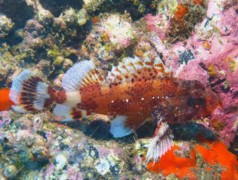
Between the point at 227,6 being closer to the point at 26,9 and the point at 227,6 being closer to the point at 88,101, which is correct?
the point at 88,101

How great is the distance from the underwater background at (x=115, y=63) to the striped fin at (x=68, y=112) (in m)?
0.17

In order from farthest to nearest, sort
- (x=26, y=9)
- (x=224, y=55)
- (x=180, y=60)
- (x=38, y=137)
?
(x=26, y=9) < (x=180, y=60) < (x=224, y=55) < (x=38, y=137)

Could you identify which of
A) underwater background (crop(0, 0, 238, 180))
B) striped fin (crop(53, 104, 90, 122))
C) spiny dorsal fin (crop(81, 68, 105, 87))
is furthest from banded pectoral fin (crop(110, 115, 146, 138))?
spiny dorsal fin (crop(81, 68, 105, 87))

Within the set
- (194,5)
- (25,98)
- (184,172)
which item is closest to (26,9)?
(25,98)

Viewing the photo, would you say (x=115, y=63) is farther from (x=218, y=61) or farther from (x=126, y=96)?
(x=218, y=61)

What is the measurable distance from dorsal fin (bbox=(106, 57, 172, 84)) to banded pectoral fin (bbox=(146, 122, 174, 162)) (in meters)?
0.82

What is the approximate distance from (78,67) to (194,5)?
2.54 metres

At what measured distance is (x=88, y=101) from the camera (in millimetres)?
4203

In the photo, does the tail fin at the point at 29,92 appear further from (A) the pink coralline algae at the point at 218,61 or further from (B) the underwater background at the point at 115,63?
(A) the pink coralline algae at the point at 218,61

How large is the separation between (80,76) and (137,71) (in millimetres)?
880

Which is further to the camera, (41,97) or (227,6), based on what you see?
(227,6)

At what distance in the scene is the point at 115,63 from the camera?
518cm

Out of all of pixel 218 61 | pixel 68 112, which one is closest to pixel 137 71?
pixel 68 112

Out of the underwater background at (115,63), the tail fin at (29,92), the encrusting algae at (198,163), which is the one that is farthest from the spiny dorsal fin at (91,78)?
the encrusting algae at (198,163)
